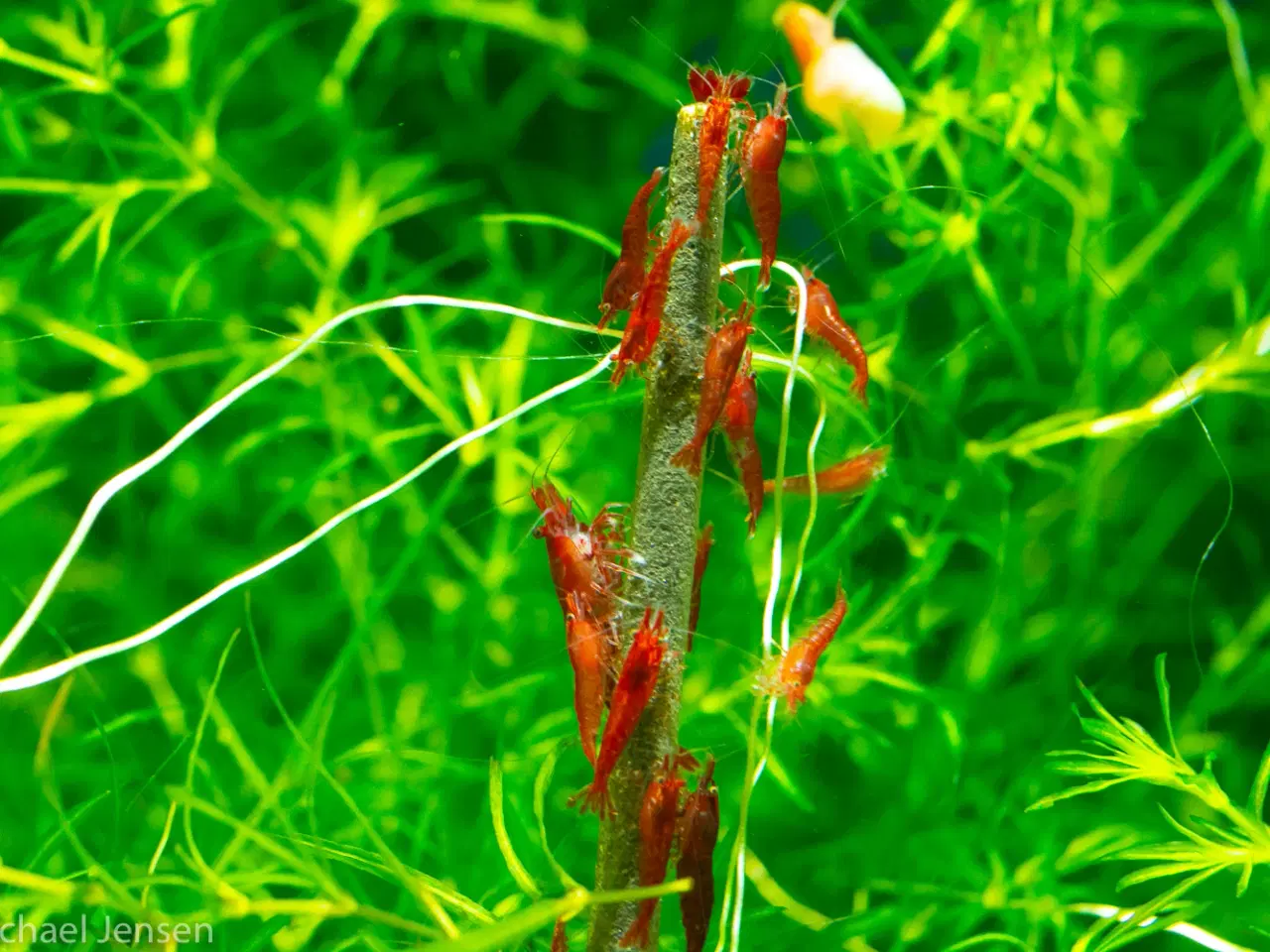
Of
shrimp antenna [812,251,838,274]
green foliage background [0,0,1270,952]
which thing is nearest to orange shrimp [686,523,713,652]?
shrimp antenna [812,251,838,274]

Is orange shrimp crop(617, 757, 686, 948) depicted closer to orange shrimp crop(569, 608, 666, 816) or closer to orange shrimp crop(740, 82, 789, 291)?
orange shrimp crop(569, 608, 666, 816)

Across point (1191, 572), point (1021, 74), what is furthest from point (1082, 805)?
point (1021, 74)

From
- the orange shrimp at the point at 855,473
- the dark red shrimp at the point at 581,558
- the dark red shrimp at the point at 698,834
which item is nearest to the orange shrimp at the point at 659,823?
the dark red shrimp at the point at 698,834

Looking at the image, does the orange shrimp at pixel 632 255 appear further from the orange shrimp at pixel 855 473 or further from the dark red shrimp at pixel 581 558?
the orange shrimp at pixel 855 473

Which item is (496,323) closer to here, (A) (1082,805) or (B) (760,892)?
(B) (760,892)

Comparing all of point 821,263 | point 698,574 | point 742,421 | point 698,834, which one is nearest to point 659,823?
point 698,834

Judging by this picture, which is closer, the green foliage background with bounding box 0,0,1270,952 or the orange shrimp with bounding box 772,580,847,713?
the orange shrimp with bounding box 772,580,847,713
